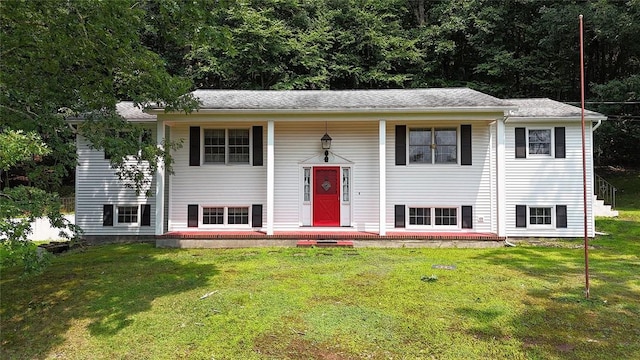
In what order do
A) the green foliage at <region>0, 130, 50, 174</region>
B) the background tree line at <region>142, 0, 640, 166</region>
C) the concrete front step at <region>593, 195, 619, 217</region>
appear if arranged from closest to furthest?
the green foliage at <region>0, 130, 50, 174</region>, the concrete front step at <region>593, 195, 619, 217</region>, the background tree line at <region>142, 0, 640, 166</region>

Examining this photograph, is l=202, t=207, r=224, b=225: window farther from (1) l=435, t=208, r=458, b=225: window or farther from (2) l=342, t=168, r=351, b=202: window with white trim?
(1) l=435, t=208, r=458, b=225: window

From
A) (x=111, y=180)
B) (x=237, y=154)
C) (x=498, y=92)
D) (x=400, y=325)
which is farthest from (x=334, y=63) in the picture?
(x=400, y=325)

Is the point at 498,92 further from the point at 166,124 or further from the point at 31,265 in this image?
the point at 31,265

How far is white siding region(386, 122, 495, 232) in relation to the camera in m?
10.3

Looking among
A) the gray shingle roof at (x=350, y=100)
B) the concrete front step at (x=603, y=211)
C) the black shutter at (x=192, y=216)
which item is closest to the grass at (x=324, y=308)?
the black shutter at (x=192, y=216)

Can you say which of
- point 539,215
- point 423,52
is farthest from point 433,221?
point 423,52

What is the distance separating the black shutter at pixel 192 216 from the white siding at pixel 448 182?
18.7 feet

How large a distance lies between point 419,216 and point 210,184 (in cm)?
629

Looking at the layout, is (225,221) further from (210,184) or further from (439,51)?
(439,51)

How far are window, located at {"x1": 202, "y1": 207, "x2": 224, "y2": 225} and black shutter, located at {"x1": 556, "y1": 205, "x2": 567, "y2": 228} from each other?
32.5ft

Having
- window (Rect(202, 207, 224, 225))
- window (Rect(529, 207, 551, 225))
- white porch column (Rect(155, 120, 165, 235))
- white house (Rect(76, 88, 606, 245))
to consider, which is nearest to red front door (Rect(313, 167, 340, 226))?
white house (Rect(76, 88, 606, 245))

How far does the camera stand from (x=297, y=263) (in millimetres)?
7609

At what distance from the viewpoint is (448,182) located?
10383 millimetres

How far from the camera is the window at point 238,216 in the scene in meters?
10.7
